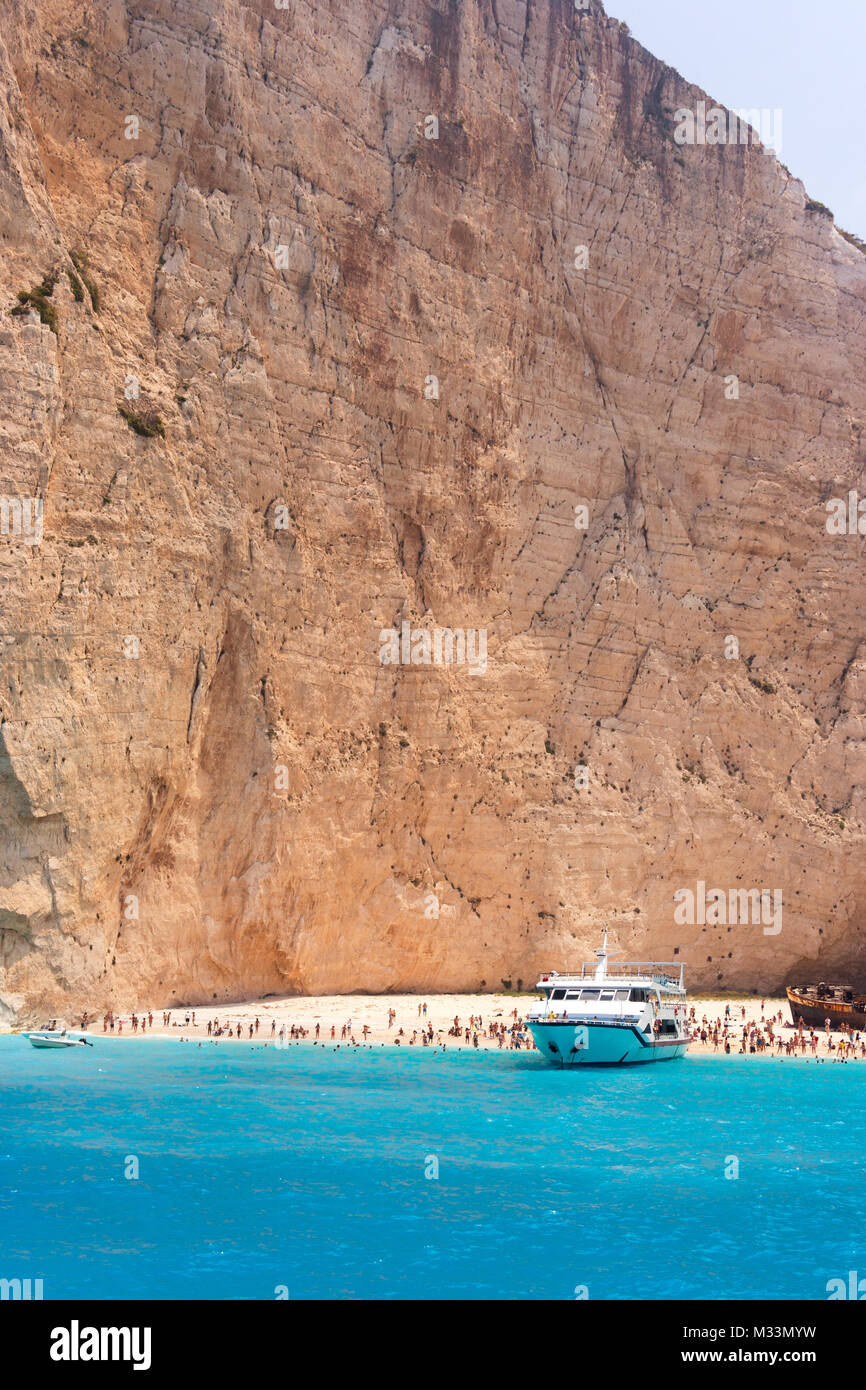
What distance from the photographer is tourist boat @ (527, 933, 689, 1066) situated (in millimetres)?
34719

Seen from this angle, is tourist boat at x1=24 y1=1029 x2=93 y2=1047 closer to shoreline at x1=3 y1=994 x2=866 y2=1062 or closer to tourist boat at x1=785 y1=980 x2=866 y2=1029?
shoreline at x1=3 y1=994 x2=866 y2=1062

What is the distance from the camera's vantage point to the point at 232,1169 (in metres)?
21.7

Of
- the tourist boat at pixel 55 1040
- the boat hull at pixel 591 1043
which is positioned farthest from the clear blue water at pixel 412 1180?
the boat hull at pixel 591 1043

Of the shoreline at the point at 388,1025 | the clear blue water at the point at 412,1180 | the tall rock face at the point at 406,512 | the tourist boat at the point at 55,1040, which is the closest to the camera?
the clear blue water at the point at 412,1180

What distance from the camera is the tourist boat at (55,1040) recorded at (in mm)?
33469

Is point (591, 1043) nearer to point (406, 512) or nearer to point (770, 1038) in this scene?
point (770, 1038)

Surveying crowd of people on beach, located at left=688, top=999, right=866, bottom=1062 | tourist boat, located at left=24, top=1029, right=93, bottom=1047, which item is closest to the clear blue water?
tourist boat, located at left=24, top=1029, right=93, bottom=1047

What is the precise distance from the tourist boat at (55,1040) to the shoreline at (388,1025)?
125cm

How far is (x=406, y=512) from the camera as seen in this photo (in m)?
49.5

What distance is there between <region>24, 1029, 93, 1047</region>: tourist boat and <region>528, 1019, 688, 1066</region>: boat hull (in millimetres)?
12698

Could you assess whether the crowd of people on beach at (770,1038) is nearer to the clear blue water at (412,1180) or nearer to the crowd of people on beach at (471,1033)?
the crowd of people on beach at (471,1033)

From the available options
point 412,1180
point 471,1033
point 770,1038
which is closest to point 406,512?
point 471,1033

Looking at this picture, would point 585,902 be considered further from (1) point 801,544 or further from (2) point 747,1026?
(1) point 801,544
